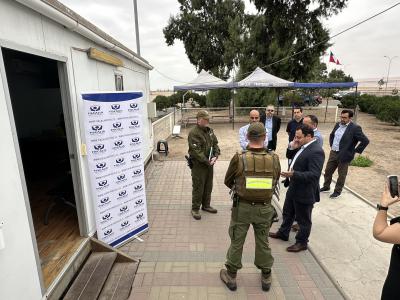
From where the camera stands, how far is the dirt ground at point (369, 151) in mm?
6836

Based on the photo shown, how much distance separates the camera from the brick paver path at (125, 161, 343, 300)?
319 centimetres

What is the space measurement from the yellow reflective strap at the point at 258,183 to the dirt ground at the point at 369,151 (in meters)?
3.89

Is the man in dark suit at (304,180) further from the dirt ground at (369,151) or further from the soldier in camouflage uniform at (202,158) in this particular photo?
the dirt ground at (369,151)

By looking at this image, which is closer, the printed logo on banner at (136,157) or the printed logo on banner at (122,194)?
the printed logo on banner at (122,194)

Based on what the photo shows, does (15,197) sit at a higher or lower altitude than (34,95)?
lower

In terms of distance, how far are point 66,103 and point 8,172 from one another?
138 cm

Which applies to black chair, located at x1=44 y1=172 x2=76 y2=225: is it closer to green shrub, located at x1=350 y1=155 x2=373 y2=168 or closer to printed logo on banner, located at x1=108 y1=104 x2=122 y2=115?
printed logo on banner, located at x1=108 y1=104 x2=122 y2=115

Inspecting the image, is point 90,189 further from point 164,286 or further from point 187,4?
point 187,4

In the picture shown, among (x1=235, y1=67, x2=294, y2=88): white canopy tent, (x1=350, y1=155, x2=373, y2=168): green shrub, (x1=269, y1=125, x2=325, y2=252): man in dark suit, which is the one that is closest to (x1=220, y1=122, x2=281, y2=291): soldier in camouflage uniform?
(x1=269, y1=125, x2=325, y2=252): man in dark suit

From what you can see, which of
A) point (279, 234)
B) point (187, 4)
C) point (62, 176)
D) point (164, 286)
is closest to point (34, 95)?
point (62, 176)

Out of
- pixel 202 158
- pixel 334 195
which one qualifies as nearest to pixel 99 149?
pixel 202 158

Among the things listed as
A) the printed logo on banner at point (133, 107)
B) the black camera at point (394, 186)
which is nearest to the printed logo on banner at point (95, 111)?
the printed logo on banner at point (133, 107)

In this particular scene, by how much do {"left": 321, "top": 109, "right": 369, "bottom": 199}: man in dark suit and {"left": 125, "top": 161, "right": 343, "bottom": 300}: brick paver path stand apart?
2.32m

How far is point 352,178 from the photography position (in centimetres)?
737
